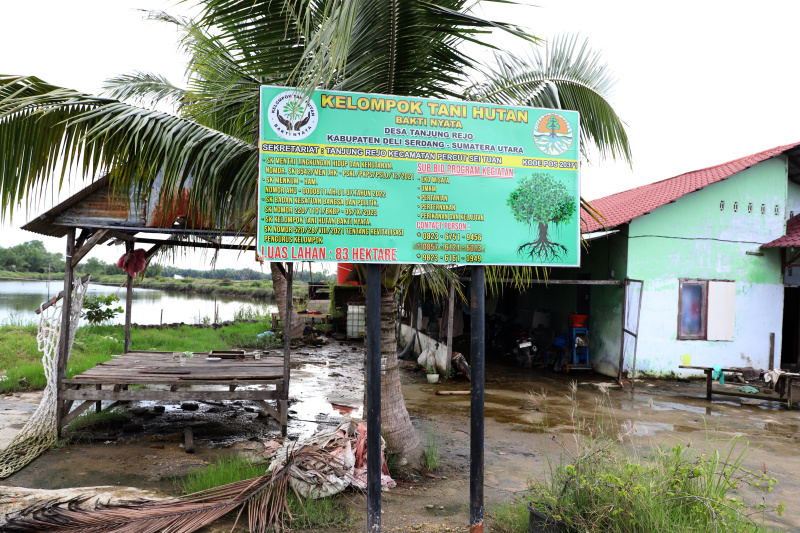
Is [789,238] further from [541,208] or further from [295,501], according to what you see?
[295,501]

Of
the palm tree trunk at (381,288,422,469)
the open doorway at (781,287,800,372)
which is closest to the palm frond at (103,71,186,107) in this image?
the palm tree trunk at (381,288,422,469)

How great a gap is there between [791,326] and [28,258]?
207 feet

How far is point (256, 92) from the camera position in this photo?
16.6 feet

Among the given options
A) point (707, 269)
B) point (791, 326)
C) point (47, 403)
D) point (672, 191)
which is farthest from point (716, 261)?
point (47, 403)

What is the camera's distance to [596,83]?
5.32 m

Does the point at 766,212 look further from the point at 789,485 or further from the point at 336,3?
the point at 336,3

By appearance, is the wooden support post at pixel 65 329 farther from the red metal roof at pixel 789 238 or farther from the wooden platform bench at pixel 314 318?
the red metal roof at pixel 789 238

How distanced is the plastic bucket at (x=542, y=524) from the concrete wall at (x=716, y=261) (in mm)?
9256

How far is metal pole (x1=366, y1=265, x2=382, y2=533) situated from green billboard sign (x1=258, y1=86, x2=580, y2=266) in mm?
254

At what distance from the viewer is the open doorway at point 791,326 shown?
14443 millimetres

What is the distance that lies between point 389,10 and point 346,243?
1842mm

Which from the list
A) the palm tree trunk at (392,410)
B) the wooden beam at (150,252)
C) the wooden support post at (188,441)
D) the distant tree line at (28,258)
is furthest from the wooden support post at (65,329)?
the distant tree line at (28,258)

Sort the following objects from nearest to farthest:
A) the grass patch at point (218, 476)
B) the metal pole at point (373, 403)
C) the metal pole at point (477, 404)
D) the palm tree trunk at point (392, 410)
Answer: the metal pole at point (373, 403), the metal pole at point (477, 404), the grass patch at point (218, 476), the palm tree trunk at point (392, 410)

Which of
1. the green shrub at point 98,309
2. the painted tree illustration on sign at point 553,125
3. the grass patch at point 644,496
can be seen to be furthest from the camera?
the green shrub at point 98,309
